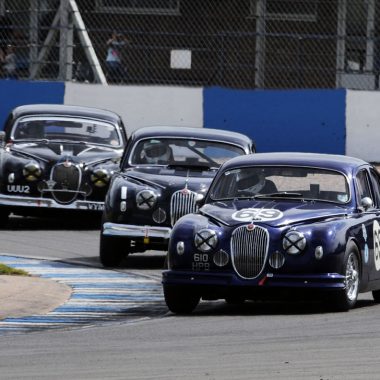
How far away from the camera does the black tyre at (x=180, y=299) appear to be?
11203 millimetres

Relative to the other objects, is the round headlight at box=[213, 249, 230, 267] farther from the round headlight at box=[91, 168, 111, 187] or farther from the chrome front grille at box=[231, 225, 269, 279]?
the round headlight at box=[91, 168, 111, 187]

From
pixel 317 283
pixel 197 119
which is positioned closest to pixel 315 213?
pixel 317 283

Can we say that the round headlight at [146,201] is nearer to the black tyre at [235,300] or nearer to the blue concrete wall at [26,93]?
the black tyre at [235,300]

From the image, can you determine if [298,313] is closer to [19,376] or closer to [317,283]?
[317,283]

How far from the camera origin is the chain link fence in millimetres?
24609

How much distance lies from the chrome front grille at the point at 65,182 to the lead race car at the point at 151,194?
1682 mm

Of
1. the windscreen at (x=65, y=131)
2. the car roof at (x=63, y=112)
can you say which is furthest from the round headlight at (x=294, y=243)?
the car roof at (x=63, y=112)

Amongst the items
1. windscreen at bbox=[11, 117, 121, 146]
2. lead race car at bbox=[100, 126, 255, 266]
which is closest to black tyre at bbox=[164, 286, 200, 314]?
lead race car at bbox=[100, 126, 255, 266]

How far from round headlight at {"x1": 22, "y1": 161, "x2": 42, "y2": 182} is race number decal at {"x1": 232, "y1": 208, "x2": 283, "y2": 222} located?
6442mm

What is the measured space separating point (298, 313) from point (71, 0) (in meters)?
14.1

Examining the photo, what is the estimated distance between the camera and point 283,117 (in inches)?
966

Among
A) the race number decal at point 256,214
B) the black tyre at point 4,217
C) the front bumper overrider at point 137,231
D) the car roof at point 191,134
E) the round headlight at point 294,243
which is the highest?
the car roof at point 191,134

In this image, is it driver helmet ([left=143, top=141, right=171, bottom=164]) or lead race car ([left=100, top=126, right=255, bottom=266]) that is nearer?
lead race car ([left=100, top=126, right=255, bottom=266])

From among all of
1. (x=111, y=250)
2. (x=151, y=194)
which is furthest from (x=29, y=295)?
(x=151, y=194)
